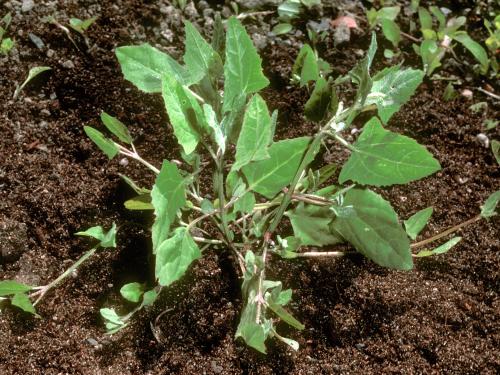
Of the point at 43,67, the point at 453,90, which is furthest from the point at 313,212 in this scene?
the point at 43,67

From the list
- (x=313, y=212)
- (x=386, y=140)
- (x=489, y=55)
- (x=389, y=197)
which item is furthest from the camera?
(x=489, y=55)

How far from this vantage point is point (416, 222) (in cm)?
120

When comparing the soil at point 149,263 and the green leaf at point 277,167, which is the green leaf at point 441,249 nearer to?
the soil at point 149,263

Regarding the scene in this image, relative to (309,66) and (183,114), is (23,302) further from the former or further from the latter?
(309,66)

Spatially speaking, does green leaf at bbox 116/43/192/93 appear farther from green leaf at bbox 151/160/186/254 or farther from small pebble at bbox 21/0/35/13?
small pebble at bbox 21/0/35/13

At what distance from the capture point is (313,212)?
44.6 inches

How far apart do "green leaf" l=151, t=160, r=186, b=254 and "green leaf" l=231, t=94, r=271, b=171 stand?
0.09 m

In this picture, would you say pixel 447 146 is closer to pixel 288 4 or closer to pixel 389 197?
pixel 389 197

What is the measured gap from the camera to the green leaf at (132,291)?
3.59 feet

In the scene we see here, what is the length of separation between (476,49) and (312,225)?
754 mm

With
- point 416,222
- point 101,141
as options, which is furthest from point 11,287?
point 416,222

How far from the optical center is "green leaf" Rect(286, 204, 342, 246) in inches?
44.2

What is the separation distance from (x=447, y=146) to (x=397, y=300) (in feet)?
1.43

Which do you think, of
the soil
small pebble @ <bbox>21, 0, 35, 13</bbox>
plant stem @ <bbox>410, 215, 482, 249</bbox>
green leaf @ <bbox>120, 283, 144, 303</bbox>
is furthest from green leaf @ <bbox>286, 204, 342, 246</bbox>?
small pebble @ <bbox>21, 0, 35, 13</bbox>
